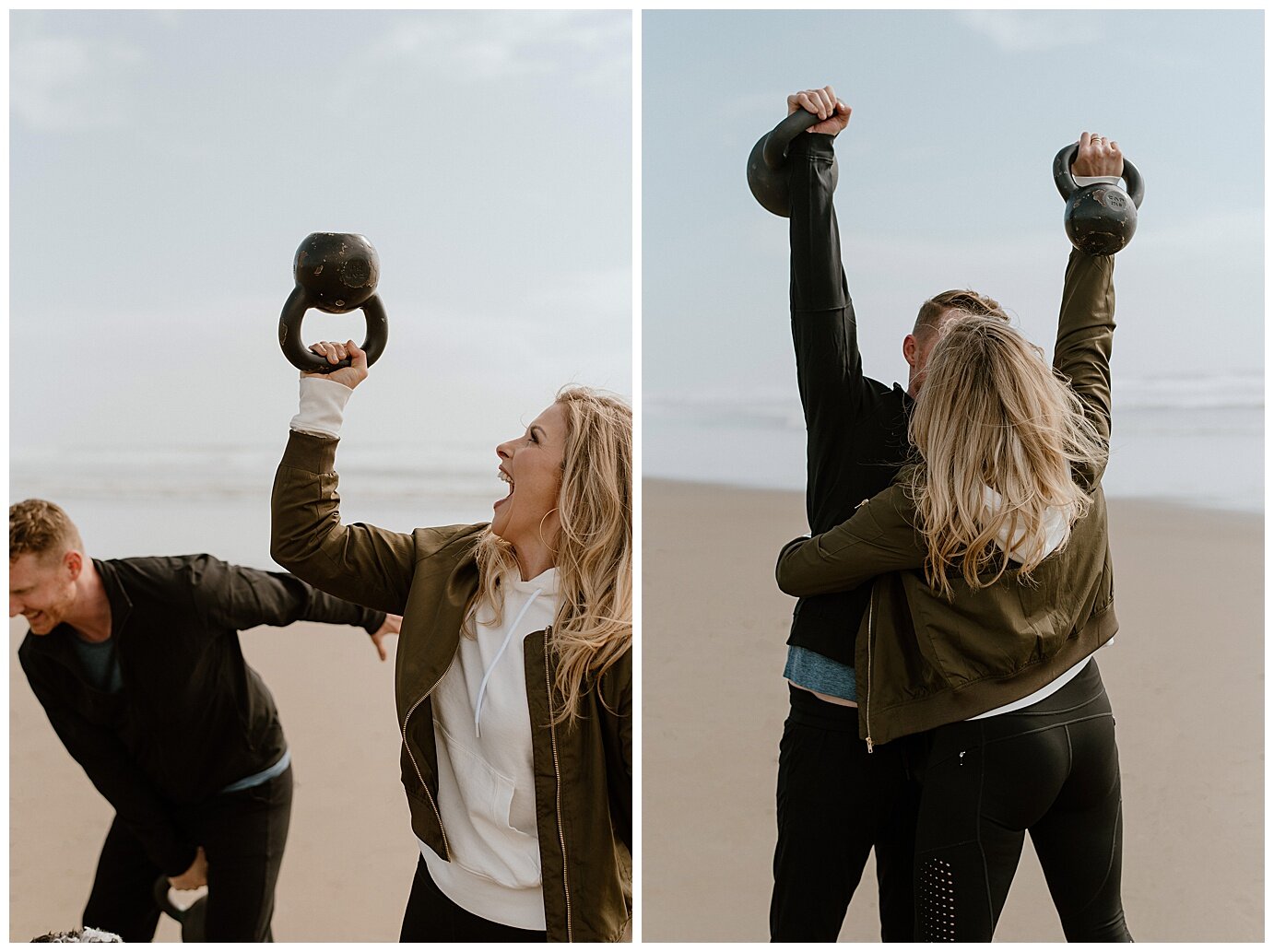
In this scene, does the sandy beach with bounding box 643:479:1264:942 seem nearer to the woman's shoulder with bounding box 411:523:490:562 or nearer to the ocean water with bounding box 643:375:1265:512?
the ocean water with bounding box 643:375:1265:512

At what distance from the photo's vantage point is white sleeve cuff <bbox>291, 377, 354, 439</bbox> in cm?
179

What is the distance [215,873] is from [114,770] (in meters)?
0.26

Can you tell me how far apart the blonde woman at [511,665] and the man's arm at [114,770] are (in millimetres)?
535

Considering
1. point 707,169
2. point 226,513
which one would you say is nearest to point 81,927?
point 226,513

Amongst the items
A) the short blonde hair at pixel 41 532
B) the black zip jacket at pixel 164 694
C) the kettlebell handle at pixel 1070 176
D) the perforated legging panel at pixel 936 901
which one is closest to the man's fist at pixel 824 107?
the kettlebell handle at pixel 1070 176

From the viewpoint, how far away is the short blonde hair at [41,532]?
2.15 meters

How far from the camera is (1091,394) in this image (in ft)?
6.19

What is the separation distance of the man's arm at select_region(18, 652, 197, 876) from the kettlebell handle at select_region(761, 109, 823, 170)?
1.54 meters

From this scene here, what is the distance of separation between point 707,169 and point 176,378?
1121 mm

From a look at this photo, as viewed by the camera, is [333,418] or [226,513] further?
[226,513]

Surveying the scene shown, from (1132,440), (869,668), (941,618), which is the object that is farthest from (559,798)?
(1132,440)

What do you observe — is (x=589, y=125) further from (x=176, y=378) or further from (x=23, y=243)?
(x=23, y=243)

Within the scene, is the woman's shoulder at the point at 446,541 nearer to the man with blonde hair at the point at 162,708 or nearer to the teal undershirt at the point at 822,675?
the man with blonde hair at the point at 162,708

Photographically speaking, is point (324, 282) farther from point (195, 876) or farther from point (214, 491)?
point (195, 876)
